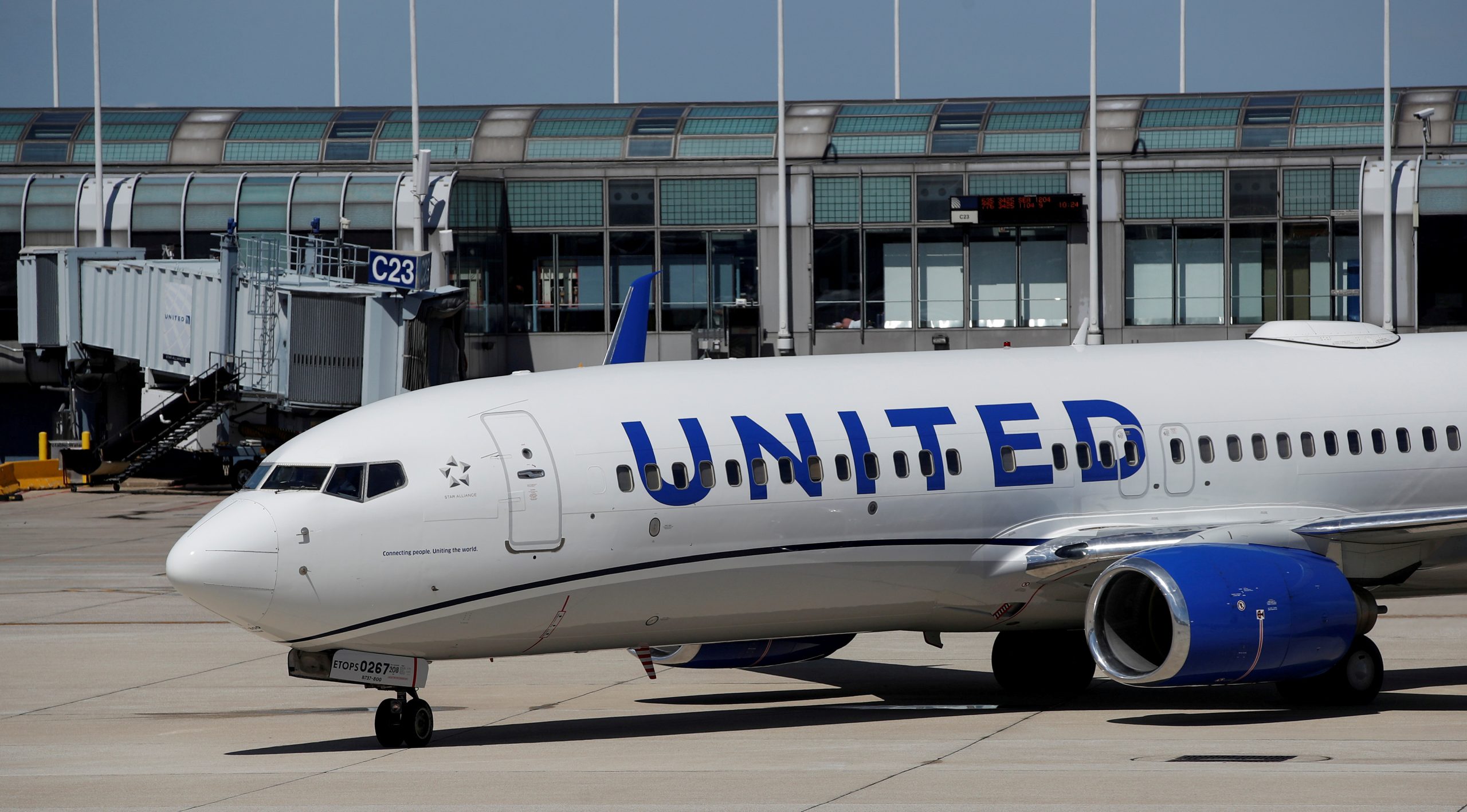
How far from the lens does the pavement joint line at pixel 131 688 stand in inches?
835

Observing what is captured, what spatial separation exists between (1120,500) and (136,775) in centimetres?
1110

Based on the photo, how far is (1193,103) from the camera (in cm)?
5916

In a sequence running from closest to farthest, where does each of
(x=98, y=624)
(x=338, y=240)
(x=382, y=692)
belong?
1. (x=382, y=692)
2. (x=98, y=624)
3. (x=338, y=240)

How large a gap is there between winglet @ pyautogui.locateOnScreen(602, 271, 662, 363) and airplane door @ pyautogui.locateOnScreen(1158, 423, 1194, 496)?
7.09 m

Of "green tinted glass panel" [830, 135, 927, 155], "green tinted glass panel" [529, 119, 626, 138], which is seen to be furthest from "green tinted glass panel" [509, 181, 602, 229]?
"green tinted glass panel" [830, 135, 927, 155]

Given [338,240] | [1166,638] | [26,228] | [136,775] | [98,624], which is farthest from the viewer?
[26,228]

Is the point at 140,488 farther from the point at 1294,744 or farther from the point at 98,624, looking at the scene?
the point at 1294,744

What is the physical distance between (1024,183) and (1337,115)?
1075 cm

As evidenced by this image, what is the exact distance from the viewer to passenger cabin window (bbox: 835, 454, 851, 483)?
18.8 m

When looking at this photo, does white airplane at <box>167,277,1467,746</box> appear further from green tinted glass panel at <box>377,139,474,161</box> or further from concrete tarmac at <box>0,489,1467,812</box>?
green tinted glass panel at <box>377,139,474,161</box>

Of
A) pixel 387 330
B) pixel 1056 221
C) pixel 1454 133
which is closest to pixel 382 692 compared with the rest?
pixel 387 330

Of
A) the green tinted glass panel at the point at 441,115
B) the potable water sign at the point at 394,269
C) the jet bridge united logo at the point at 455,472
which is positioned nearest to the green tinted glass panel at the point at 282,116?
the green tinted glass panel at the point at 441,115

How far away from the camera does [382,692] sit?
73.7 feet

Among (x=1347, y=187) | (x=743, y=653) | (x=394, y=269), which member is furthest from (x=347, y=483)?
(x=1347, y=187)
